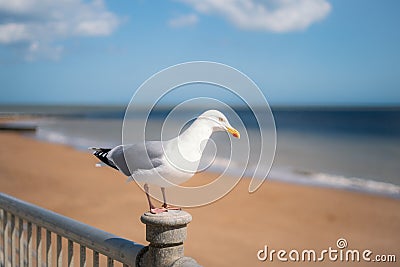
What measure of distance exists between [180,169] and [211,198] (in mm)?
165

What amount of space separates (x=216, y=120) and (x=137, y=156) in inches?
14.2

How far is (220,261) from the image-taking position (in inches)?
292

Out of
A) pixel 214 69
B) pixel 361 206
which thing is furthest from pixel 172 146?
pixel 361 206

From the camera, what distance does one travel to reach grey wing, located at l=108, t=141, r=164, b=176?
1856 mm

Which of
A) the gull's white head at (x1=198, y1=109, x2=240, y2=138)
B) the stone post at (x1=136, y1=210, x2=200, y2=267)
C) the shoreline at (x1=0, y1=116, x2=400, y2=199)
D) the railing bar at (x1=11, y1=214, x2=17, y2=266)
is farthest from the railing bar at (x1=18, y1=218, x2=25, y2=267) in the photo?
the shoreline at (x1=0, y1=116, x2=400, y2=199)

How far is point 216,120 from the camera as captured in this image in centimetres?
179

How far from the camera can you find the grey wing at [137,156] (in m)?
1.86

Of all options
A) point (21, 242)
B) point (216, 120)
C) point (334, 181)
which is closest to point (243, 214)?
point (334, 181)

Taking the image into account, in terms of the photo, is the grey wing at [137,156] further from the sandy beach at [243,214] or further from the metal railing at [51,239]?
the sandy beach at [243,214]

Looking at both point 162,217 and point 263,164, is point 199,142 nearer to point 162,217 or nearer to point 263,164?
point 263,164

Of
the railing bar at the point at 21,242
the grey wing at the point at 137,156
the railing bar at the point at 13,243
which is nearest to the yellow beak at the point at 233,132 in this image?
the grey wing at the point at 137,156

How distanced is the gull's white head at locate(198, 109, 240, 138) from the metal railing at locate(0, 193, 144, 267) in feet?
2.85

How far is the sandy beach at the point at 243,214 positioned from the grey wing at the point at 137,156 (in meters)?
5.68

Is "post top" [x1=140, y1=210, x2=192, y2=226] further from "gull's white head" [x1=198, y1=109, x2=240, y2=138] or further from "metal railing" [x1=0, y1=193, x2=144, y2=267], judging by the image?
"gull's white head" [x1=198, y1=109, x2=240, y2=138]
